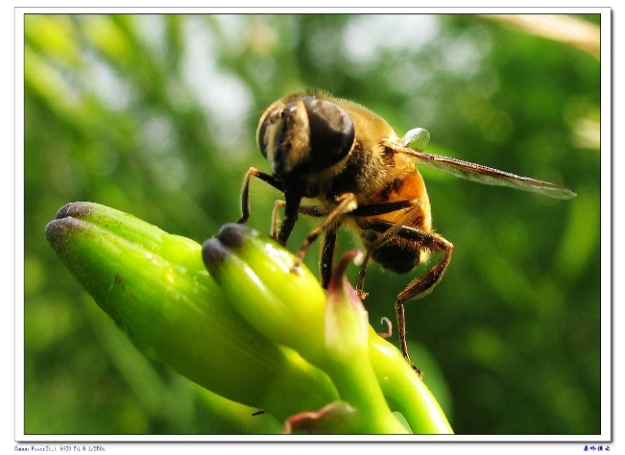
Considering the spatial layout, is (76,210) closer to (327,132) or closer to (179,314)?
(179,314)

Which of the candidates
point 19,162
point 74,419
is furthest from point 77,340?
point 19,162

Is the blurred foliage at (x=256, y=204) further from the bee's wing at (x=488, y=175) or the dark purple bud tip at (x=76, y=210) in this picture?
the dark purple bud tip at (x=76, y=210)

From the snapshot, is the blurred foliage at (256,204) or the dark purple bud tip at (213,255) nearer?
the dark purple bud tip at (213,255)

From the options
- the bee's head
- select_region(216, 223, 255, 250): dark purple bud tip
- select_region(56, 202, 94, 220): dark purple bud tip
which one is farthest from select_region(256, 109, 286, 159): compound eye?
select_region(56, 202, 94, 220): dark purple bud tip

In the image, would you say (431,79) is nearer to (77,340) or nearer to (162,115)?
(162,115)

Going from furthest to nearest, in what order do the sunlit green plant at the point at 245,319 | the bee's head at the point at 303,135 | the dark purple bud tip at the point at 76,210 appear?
the bee's head at the point at 303,135 < the dark purple bud tip at the point at 76,210 < the sunlit green plant at the point at 245,319

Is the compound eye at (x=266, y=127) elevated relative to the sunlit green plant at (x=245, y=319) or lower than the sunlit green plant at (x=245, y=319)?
elevated

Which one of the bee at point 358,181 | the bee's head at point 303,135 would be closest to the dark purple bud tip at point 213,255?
the bee at point 358,181
